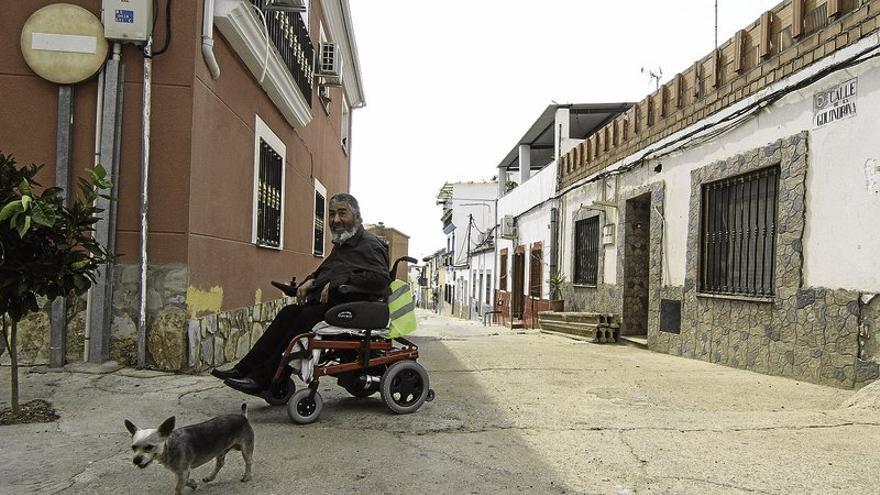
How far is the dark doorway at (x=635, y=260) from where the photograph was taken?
11.4 meters

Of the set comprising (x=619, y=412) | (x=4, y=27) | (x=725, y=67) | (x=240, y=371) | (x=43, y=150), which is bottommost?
(x=619, y=412)

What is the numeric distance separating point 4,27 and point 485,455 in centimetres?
510

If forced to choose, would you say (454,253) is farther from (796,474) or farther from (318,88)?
(796,474)

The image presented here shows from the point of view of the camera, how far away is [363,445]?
3625 mm

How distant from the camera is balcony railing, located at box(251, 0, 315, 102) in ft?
24.8

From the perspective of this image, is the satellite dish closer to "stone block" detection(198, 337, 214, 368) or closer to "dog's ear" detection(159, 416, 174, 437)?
"stone block" detection(198, 337, 214, 368)

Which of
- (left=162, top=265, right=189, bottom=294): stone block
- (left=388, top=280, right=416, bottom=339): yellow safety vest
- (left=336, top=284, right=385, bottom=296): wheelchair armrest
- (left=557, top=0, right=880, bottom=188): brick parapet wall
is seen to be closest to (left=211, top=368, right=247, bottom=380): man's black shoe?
(left=336, top=284, right=385, bottom=296): wheelchair armrest

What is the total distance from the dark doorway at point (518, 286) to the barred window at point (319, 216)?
8833mm

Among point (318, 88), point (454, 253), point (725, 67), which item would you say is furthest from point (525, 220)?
point (454, 253)

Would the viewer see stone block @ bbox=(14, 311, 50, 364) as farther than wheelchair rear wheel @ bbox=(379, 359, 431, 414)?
Yes

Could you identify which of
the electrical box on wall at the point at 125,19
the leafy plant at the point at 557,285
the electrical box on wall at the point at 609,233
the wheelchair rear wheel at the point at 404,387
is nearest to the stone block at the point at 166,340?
the wheelchair rear wheel at the point at 404,387

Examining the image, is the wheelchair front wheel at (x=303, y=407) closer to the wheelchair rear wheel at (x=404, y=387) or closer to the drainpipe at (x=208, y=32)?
the wheelchair rear wheel at (x=404, y=387)

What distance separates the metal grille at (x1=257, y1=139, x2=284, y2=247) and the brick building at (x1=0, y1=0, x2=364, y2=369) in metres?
0.24

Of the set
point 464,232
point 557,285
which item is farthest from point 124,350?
point 464,232
